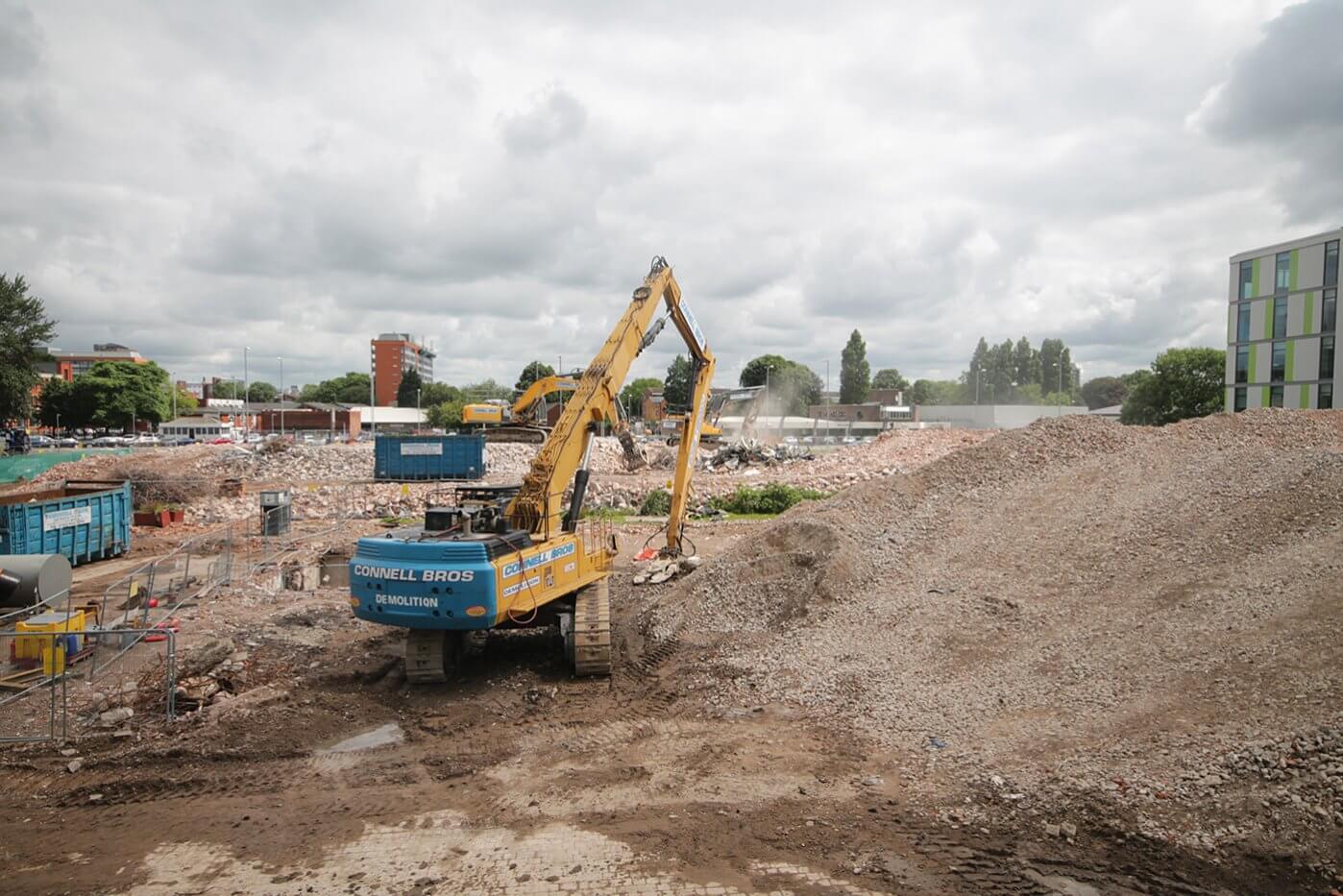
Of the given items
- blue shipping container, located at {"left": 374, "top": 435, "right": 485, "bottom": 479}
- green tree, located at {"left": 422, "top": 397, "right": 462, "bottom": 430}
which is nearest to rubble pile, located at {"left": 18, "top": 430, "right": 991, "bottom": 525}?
blue shipping container, located at {"left": 374, "top": 435, "right": 485, "bottom": 479}

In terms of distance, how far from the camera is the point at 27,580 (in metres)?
13.2

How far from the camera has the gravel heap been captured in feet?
24.3

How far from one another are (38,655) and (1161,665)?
13923 mm

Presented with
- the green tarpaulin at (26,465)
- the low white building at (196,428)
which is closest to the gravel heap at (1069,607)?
the green tarpaulin at (26,465)

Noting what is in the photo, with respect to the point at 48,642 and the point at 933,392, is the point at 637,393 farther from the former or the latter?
the point at 48,642

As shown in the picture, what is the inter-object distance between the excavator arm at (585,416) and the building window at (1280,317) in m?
44.7

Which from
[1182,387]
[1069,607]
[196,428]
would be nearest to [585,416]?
[1069,607]

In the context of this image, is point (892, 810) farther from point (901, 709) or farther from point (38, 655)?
point (38, 655)

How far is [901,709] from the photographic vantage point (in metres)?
8.94

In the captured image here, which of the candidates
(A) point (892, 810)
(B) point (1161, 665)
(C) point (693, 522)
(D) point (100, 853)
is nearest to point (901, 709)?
(A) point (892, 810)

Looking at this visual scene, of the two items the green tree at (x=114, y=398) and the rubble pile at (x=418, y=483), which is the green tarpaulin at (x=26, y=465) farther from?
the green tree at (x=114, y=398)

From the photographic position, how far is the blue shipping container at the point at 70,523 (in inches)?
686

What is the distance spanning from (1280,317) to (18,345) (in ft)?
245

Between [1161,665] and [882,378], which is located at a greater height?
[882,378]
